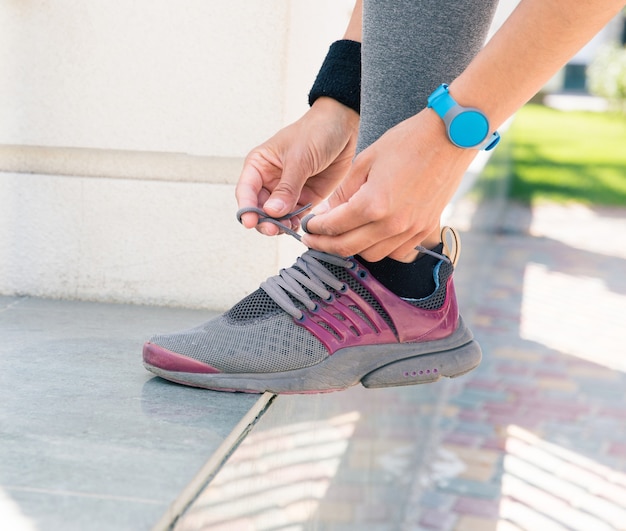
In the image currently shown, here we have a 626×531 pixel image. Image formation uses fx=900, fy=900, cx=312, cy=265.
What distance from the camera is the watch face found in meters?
1.09

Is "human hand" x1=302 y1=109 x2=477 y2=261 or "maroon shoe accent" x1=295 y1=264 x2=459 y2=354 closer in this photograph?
"human hand" x1=302 y1=109 x2=477 y2=261

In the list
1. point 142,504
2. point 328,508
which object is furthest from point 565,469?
point 142,504

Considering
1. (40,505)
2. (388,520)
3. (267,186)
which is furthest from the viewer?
(388,520)

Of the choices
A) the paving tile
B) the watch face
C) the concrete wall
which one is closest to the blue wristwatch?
the watch face

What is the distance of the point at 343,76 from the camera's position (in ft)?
4.67

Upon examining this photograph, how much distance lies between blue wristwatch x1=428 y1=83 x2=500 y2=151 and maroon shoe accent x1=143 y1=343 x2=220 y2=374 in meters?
0.47

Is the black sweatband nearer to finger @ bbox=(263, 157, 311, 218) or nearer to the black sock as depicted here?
finger @ bbox=(263, 157, 311, 218)

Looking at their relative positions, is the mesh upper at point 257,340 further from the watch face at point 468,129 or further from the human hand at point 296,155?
the watch face at point 468,129

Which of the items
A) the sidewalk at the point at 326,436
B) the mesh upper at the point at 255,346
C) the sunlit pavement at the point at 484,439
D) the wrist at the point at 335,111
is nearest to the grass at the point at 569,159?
the sunlit pavement at the point at 484,439

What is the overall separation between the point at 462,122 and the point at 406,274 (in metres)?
0.30

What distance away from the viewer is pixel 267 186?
4.80ft

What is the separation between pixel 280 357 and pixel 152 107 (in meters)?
0.82

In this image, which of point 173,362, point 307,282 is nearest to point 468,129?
point 307,282

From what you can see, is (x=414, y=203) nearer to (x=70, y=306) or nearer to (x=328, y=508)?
(x=328, y=508)
